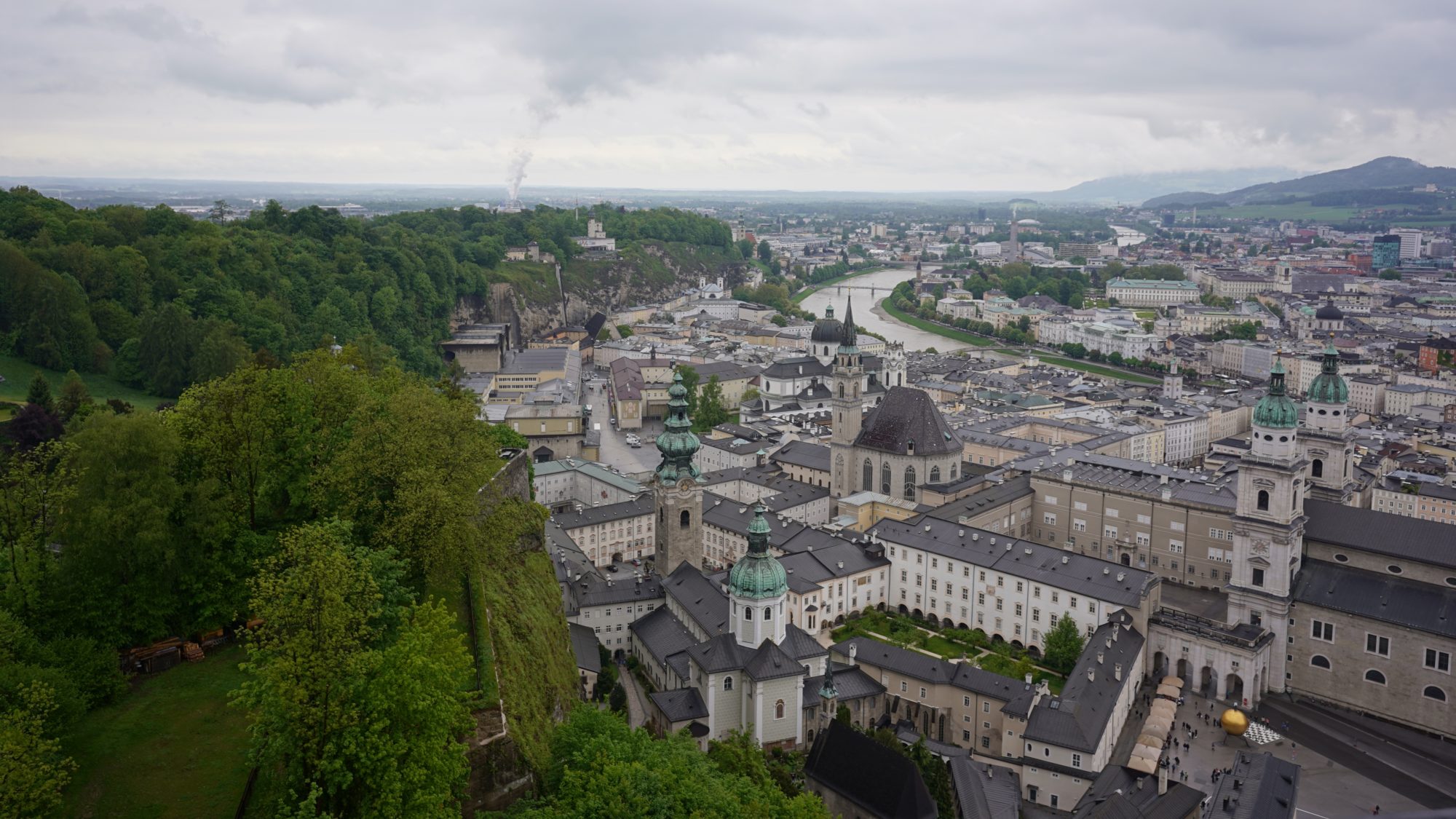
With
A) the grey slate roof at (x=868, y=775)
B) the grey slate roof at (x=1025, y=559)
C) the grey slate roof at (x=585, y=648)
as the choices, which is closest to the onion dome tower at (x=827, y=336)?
the grey slate roof at (x=1025, y=559)

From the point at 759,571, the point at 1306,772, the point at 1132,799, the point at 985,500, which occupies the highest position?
the point at 759,571

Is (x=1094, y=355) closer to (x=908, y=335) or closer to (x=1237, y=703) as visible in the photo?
(x=908, y=335)

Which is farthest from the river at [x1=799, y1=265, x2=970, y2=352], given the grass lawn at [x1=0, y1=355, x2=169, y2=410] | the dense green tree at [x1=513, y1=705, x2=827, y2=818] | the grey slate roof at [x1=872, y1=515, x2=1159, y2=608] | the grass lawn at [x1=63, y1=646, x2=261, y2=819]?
the grass lawn at [x1=63, y1=646, x2=261, y2=819]

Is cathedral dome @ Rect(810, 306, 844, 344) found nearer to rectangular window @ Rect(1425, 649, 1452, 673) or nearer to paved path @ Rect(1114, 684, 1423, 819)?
paved path @ Rect(1114, 684, 1423, 819)

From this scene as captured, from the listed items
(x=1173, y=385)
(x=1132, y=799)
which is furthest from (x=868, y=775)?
(x=1173, y=385)

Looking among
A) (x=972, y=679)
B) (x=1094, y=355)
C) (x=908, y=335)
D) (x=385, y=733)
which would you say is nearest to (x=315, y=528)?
(x=385, y=733)

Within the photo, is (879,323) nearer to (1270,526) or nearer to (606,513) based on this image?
(606,513)

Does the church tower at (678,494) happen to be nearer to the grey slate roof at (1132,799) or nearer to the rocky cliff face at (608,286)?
the grey slate roof at (1132,799)
